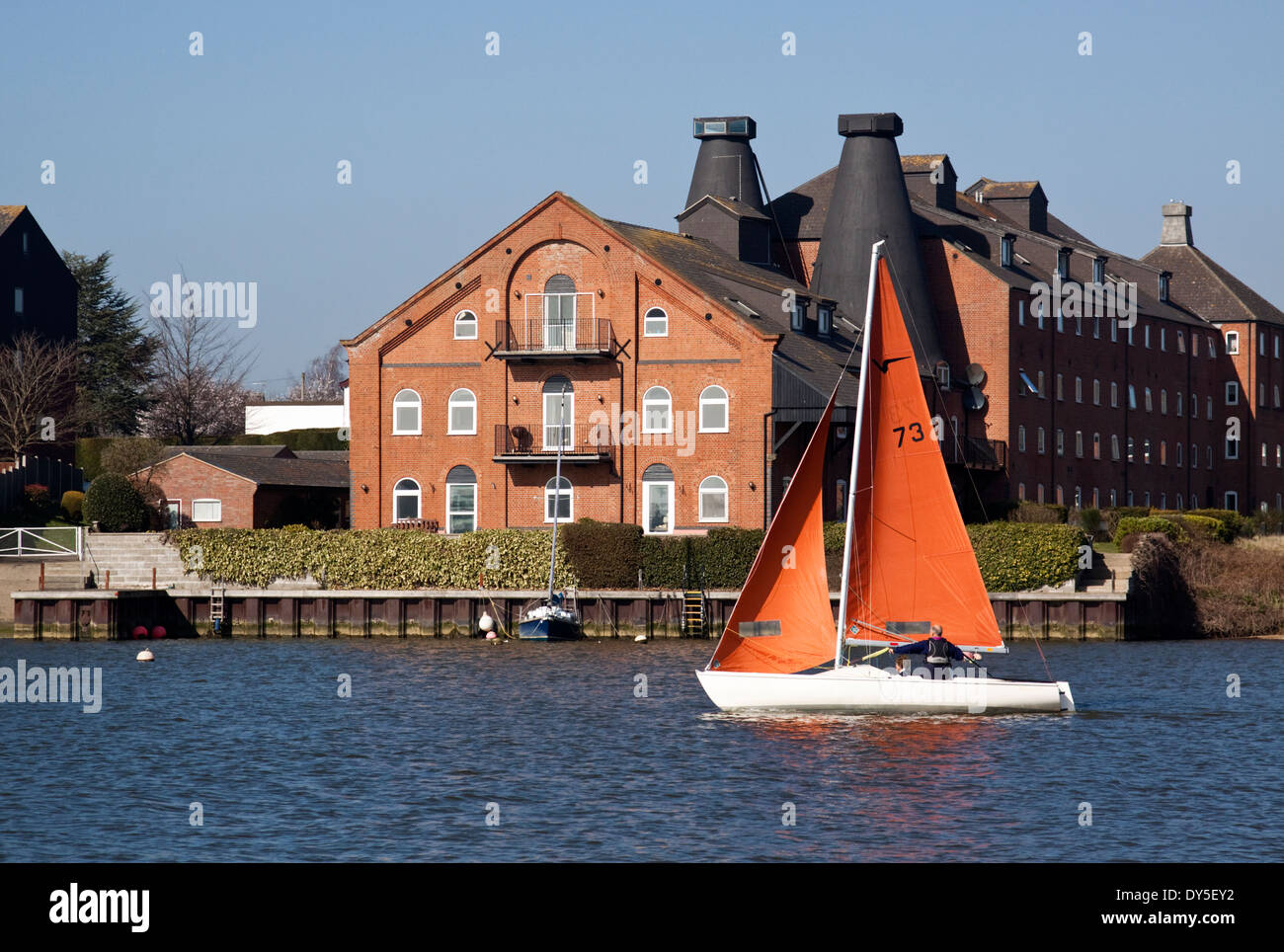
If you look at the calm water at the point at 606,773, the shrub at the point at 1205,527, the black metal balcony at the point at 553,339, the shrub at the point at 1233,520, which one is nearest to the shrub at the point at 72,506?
the black metal balcony at the point at 553,339

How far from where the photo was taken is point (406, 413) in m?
65.1

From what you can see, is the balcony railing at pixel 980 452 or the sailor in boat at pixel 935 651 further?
the balcony railing at pixel 980 452

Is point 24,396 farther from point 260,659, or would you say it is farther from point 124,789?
point 124,789

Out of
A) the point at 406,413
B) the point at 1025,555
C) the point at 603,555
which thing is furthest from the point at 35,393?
the point at 1025,555

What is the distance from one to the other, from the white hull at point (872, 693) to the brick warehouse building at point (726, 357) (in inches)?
893

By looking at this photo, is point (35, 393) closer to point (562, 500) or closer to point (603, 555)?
point (562, 500)

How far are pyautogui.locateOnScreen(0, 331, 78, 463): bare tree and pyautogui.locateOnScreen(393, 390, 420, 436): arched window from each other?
16.9 metres

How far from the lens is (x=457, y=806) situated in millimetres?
25672

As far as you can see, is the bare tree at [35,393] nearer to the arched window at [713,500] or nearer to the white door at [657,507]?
the white door at [657,507]

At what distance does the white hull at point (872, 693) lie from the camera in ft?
109

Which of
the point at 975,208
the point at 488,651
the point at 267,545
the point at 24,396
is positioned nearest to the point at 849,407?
the point at 488,651
